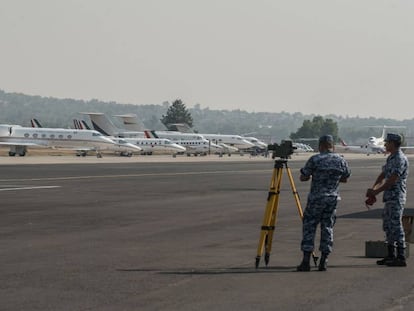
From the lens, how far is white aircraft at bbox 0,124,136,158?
112938 millimetres

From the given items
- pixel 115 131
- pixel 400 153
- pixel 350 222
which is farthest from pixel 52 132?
pixel 400 153

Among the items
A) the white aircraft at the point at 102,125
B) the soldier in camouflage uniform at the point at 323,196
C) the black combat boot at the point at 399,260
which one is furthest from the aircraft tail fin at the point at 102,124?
the soldier in camouflage uniform at the point at 323,196

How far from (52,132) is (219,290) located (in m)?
106

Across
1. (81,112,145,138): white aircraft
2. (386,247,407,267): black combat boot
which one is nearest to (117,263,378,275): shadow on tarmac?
(386,247,407,267): black combat boot

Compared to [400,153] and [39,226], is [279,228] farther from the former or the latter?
[400,153]

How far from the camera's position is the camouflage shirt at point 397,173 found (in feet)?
48.8

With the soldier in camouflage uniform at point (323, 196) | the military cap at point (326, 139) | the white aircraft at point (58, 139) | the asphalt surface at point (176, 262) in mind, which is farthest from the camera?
the white aircraft at point (58, 139)

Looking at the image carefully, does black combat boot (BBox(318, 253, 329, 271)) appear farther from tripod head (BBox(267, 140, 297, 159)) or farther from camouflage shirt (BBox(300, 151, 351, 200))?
tripod head (BBox(267, 140, 297, 159))

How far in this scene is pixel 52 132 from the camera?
116 metres

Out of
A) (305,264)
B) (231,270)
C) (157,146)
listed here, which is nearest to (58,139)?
(157,146)

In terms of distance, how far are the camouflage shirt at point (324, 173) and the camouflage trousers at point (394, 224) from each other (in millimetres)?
1190

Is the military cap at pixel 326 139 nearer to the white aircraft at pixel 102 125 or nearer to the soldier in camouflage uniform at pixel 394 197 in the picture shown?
the soldier in camouflage uniform at pixel 394 197

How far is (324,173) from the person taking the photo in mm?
14203

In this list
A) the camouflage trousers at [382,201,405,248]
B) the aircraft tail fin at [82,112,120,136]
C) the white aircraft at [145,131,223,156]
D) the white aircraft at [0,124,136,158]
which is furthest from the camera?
the aircraft tail fin at [82,112,120,136]
